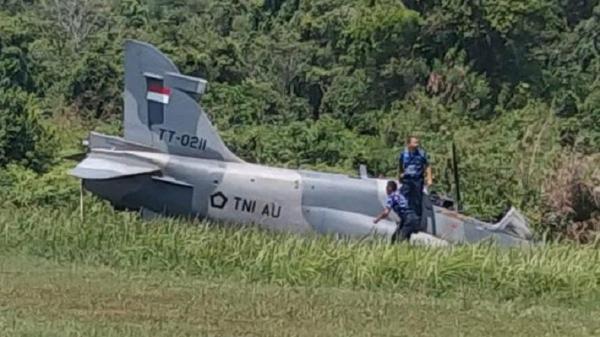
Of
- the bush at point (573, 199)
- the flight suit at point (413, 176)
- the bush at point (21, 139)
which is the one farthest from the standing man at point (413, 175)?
the bush at point (21, 139)

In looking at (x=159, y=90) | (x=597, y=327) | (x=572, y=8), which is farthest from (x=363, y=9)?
(x=597, y=327)

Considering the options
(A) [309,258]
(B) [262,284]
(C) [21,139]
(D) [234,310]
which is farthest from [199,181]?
(C) [21,139]

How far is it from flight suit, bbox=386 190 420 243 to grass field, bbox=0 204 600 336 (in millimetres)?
2238

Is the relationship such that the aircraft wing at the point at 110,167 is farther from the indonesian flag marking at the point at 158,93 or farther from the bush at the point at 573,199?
the bush at the point at 573,199

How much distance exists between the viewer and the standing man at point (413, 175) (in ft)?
52.3

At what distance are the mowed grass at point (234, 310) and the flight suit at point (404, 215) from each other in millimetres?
3891

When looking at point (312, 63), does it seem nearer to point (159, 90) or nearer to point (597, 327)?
point (159, 90)

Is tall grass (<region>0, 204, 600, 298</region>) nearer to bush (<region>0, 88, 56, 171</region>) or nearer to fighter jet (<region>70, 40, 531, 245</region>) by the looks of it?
fighter jet (<region>70, 40, 531, 245</region>)

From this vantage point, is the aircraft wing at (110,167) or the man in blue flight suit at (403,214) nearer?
the man in blue flight suit at (403,214)

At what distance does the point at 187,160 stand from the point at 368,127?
18.7m

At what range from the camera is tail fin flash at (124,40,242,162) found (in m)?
18.5

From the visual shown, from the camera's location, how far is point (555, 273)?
40.5ft

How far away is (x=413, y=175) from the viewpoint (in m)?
15.9

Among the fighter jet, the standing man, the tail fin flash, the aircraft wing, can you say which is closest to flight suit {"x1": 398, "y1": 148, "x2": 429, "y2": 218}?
the standing man
